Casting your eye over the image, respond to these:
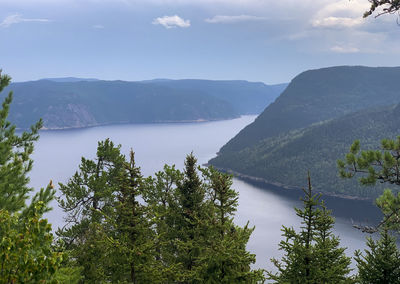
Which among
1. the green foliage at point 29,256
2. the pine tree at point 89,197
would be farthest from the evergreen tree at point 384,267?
the green foliage at point 29,256

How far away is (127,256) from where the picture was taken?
17.8m

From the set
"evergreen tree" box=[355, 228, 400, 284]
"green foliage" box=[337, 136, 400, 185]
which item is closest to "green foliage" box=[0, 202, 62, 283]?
"green foliage" box=[337, 136, 400, 185]

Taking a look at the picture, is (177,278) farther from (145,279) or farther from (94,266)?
(94,266)

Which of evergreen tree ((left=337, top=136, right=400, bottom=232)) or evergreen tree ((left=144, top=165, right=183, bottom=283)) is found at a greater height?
evergreen tree ((left=337, top=136, right=400, bottom=232))

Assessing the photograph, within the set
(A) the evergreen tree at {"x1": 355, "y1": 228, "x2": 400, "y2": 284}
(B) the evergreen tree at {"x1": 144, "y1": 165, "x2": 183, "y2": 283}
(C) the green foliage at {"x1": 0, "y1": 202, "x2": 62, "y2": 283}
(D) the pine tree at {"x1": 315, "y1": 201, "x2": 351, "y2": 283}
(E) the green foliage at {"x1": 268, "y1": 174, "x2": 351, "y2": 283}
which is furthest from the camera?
(A) the evergreen tree at {"x1": 355, "y1": 228, "x2": 400, "y2": 284}

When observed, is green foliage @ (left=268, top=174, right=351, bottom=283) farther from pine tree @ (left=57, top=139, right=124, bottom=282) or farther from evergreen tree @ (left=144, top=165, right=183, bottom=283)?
pine tree @ (left=57, top=139, right=124, bottom=282)

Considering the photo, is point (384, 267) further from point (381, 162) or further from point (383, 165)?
point (383, 165)

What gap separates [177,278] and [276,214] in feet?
554

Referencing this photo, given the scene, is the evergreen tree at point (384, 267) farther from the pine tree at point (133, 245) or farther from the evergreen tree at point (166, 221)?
the pine tree at point (133, 245)

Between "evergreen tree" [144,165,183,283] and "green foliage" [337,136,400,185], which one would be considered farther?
"evergreen tree" [144,165,183,283]

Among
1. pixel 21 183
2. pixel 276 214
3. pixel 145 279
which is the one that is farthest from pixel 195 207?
pixel 276 214

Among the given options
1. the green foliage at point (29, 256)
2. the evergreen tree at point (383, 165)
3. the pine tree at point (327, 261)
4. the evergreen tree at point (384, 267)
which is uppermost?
the evergreen tree at point (383, 165)

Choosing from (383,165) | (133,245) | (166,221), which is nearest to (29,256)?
(133,245)

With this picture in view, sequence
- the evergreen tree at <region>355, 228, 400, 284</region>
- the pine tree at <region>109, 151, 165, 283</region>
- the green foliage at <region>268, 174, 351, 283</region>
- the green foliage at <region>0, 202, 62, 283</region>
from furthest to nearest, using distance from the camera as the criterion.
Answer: the evergreen tree at <region>355, 228, 400, 284</region>
the green foliage at <region>268, 174, 351, 283</region>
the pine tree at <region>109, 151, 165, 283</region>
the green foliage at <region>0, 202, 62, 283</region>
